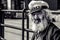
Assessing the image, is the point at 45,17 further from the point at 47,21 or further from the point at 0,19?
the point at 0,19

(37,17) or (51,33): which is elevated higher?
(37,17)

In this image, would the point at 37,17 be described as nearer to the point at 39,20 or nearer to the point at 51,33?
the point at 39,20

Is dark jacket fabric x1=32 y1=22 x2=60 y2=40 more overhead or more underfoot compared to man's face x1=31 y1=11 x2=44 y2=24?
more underfoot

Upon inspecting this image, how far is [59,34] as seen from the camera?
81.2 inches

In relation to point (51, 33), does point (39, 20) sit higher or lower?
higher

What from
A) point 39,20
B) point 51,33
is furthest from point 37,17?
point 51,33

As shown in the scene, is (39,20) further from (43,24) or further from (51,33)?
(51,33)

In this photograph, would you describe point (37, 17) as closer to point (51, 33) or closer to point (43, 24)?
point (43, 24)

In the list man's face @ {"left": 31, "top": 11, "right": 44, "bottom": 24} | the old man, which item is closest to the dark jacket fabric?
the old man

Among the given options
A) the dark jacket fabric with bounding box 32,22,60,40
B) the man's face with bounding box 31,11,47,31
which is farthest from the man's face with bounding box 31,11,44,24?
the dark jacket fabric with bounding box 32,22,60,40

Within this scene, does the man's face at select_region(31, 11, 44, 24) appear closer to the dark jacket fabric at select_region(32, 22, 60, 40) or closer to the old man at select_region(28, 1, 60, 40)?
the old man at select_region(28, 1, 60, 40)

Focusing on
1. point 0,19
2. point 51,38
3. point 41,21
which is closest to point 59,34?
point 51,38

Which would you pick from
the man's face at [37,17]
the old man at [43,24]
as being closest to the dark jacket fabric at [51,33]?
the old man at [43,24]

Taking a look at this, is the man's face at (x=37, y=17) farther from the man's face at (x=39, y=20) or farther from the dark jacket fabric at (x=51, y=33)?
the dark jacket fabric at (x=51, y=33)
